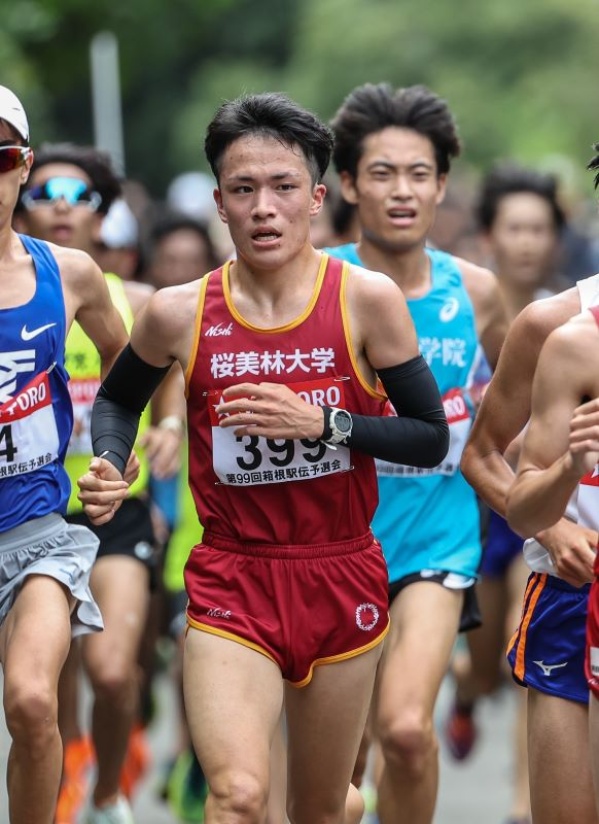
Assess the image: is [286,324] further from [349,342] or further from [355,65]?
[355,65]

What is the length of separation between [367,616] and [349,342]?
836 mm

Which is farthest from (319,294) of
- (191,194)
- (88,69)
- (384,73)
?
(384,73)

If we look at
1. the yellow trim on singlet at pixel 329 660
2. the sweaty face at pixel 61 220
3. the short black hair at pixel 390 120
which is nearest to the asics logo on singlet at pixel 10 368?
the yellow trim on singlet at pixel 329 660

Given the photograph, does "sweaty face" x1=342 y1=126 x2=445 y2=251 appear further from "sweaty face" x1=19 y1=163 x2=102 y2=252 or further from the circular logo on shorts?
the circular logo on shorts

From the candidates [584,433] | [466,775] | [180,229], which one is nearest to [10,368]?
[584,433]

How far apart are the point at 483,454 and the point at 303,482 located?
60 centimetres

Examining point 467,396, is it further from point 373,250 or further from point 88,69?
point 88,69

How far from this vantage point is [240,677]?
574 centimetres

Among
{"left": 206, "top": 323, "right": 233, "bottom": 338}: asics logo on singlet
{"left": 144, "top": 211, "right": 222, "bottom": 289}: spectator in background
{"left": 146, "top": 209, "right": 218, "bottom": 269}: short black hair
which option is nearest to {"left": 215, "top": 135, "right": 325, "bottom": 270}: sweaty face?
{"left": 206, "top": 323, "right": 233, "bottom": 338}: asics logo on singlet

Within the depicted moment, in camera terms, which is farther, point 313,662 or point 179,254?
point 179,254

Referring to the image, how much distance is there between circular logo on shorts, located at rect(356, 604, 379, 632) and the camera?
601cm

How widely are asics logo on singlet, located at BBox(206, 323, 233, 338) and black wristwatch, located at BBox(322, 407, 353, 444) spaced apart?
1.32 feet

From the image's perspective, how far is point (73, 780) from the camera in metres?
8.27

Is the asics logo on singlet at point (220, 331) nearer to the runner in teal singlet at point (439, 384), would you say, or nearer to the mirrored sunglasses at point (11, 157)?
the mirrored sunglasses at point (11, 157)
